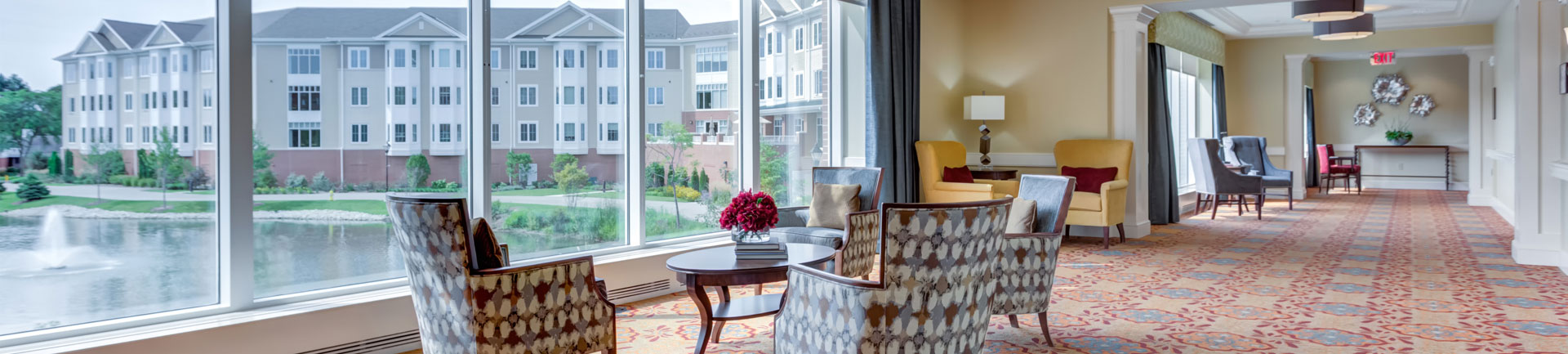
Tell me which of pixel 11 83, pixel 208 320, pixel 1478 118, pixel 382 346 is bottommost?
pixel 382 346

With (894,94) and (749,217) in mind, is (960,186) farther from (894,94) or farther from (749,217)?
(749,217)

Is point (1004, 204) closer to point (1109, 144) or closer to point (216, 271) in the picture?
point (216, 271)

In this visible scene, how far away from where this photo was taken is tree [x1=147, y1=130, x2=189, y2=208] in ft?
12.0

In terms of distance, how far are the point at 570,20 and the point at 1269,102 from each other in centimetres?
1072

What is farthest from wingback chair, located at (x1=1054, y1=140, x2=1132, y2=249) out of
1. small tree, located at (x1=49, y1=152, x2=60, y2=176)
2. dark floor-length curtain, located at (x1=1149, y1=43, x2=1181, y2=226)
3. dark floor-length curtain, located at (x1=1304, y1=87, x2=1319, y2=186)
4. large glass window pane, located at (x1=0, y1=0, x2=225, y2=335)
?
dark floor-length curtain, located at (x1=1304, y1=87, x2=1319, y2=186)

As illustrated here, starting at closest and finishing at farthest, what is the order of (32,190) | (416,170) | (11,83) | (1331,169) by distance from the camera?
1. (11,83)
2. (32,190)
3. (416,170)
4. (1331,169)

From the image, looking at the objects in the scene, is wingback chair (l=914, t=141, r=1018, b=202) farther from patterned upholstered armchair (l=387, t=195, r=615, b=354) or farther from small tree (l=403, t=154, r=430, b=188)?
patterned upholstered armchair (l=387, t=195, r=615, b=354)

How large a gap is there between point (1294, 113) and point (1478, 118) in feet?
7.22

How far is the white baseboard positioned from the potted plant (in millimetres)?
4427

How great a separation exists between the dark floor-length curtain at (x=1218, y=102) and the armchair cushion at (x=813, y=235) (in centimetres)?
834

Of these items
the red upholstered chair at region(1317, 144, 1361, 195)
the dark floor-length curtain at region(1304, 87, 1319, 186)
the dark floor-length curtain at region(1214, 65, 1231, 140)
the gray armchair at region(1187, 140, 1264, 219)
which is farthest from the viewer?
the dark floor-length curtain at region(1304, 87, 1319, 186)

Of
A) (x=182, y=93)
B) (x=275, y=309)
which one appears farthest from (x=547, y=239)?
(x=182, y=93)

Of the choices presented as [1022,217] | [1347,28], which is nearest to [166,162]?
[1022,217]

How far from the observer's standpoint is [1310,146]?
14305mm
